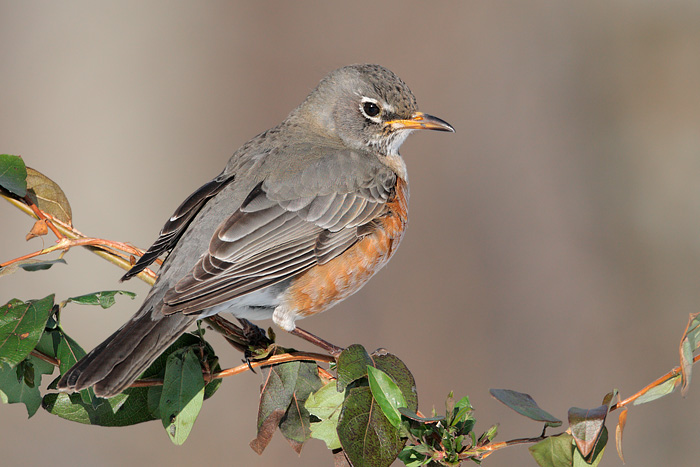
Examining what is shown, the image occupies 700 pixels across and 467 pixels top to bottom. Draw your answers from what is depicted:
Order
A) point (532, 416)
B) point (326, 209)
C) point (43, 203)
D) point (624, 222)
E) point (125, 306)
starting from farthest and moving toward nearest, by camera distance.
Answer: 1. point (624, 222)
2. point (125, 306)
3. point (326, 209)
4. point (43, 203)
5. point (532, 416)

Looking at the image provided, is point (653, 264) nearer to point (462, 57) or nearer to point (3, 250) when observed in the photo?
point (462, 57)

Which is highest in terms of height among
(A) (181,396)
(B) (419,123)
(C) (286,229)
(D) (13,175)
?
(B) (419,123)

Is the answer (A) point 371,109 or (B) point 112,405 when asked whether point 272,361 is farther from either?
(A) point 371,109

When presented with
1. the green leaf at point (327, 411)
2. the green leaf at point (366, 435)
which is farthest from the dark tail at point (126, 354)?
the green leaf at point (366, 435)

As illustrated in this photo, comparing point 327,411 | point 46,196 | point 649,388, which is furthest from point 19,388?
point 649,388

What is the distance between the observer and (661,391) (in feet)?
5.92

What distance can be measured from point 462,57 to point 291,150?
14.8 ft

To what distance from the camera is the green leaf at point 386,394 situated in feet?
6.44

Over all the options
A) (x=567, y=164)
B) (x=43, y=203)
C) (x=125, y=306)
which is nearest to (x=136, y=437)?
(x=125, y=306)

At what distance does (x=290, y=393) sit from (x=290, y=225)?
1209 millimetres

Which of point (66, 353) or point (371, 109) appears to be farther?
point (371, 109)

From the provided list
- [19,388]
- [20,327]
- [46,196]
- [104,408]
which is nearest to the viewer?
[20,327]

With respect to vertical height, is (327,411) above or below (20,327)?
below

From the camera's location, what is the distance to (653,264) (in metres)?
6.74
